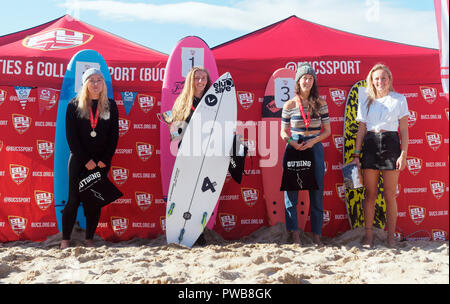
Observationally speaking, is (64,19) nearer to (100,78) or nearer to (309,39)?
(100,78)

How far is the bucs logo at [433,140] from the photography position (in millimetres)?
3719

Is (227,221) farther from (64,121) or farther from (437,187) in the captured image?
(437,187)

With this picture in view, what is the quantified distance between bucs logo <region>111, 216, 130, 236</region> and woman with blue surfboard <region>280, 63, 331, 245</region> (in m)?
1.46

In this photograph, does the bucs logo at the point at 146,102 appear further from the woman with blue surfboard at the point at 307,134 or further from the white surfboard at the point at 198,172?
the woman with blue surfboard at the point at 307,134

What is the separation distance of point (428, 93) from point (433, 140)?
0.43m

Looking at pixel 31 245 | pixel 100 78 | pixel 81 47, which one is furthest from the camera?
pixel 81 47

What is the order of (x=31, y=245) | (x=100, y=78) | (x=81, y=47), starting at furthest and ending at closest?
(x=81, y=47)
(x=31, y=245)
(x=100, y=78)

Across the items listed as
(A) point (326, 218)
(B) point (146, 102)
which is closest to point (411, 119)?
(A) point (326, 218)

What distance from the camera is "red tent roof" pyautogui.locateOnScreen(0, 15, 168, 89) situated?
364 centimetres

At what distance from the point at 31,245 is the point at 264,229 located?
6.50 feet

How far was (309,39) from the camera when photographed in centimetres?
409

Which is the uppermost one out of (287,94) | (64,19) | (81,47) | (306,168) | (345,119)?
(64,19)

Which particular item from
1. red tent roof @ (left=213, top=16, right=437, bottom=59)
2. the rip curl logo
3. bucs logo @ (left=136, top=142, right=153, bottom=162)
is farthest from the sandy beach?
the rip curl logo

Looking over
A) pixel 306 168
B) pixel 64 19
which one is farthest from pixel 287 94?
pixel 64 19
